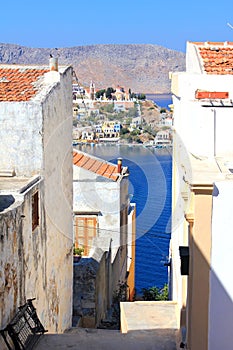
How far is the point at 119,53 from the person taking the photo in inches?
7530

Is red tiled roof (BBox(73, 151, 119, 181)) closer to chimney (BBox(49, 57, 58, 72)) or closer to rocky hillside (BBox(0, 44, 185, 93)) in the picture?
chimney (BBox(49, 57, 58, 72))

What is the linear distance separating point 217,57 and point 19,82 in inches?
153

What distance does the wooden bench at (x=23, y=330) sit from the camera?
776cm

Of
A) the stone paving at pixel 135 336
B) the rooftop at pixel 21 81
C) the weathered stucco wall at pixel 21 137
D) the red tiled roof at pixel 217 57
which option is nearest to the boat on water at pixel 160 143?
the rooftop at pixel 21 81

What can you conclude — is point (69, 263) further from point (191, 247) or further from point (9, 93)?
point (191, 247)

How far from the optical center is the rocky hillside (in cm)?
17125

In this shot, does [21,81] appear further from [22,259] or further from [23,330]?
[23,330]

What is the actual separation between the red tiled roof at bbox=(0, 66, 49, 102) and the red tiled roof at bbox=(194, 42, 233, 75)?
313 centimetres

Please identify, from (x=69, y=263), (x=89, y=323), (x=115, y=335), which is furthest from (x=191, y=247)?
(x=89, y=323)

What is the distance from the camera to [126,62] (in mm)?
187625

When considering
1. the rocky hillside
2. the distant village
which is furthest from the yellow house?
the rocky hillside

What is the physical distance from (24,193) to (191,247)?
9.51 ft

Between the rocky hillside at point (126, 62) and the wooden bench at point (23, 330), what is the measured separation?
6345 inches

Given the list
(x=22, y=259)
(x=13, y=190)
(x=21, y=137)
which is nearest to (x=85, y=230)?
(x=21, y=137)
